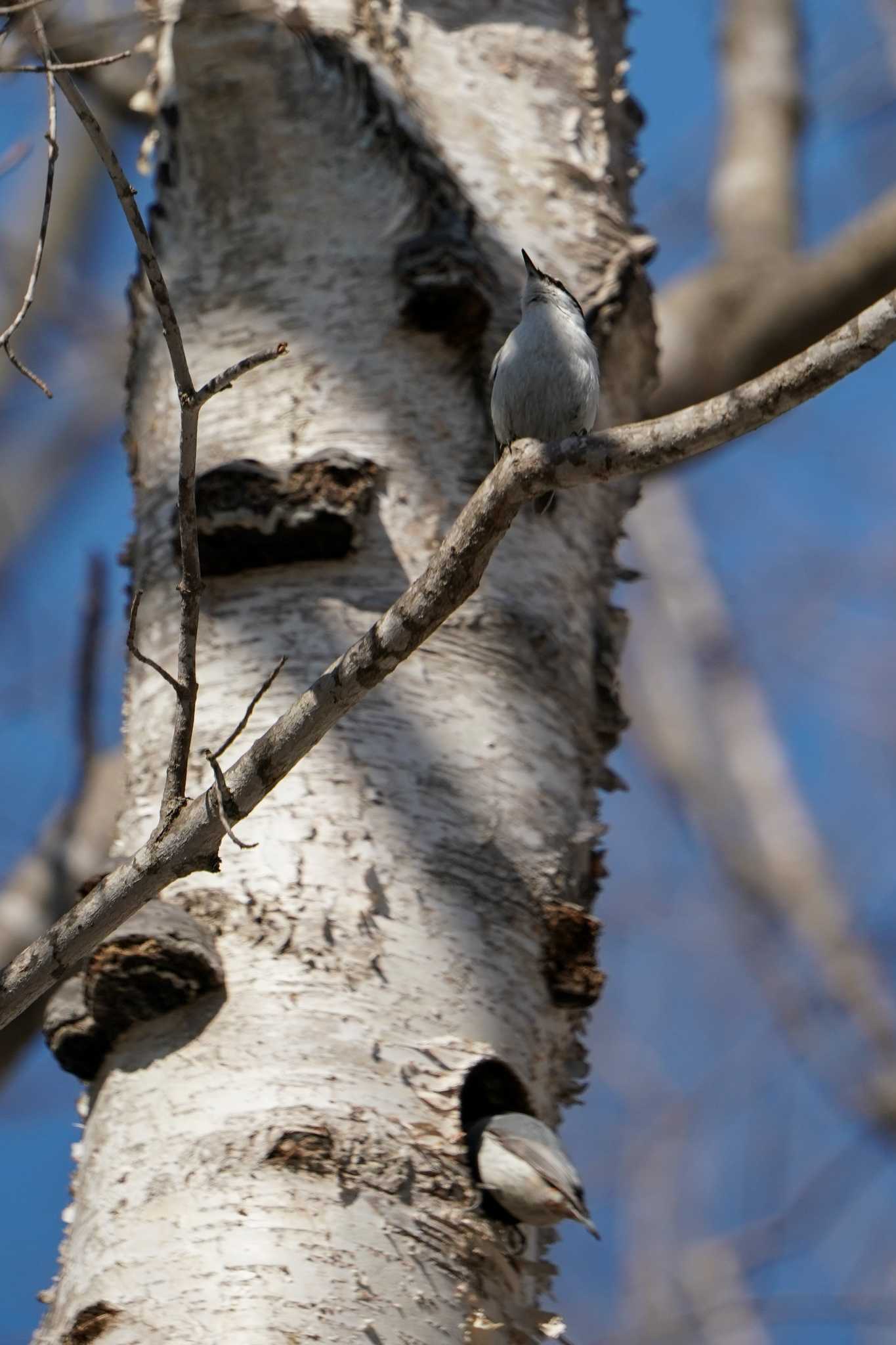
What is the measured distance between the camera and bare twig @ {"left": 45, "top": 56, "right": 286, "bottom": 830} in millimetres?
1250

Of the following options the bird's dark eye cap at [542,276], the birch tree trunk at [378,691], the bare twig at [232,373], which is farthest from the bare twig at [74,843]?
the bare twig at [232,373]

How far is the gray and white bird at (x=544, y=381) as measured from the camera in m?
1.90

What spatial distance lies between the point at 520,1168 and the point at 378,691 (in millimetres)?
572

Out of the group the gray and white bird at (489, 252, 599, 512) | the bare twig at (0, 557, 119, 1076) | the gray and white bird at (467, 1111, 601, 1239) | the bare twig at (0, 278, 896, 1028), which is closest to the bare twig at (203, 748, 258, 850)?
the bare twig at (0, 278, 896, 1028)

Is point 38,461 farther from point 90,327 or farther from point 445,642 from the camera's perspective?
point 445,642

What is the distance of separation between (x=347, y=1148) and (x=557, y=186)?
156 centimetres

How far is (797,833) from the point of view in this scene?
19.7ft

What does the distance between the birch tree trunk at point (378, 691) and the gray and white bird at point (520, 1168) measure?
36 millimetres

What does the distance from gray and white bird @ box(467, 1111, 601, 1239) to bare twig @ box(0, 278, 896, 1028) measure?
0.43 metres

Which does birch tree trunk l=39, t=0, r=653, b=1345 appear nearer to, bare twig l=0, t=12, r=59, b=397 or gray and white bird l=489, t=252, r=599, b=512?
gray and white bird l=489, t=252, r=599, b=512

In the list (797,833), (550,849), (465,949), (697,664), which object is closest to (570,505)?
(550,849)

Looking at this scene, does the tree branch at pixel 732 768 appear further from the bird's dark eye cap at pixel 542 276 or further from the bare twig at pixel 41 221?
the bare twig at pixel 41 221

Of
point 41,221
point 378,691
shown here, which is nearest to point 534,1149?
point 378,691

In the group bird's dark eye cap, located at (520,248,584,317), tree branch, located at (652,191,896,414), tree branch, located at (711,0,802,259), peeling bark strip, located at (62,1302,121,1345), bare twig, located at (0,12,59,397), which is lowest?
peeling bark strip, located at (62,1302,121,1345)
